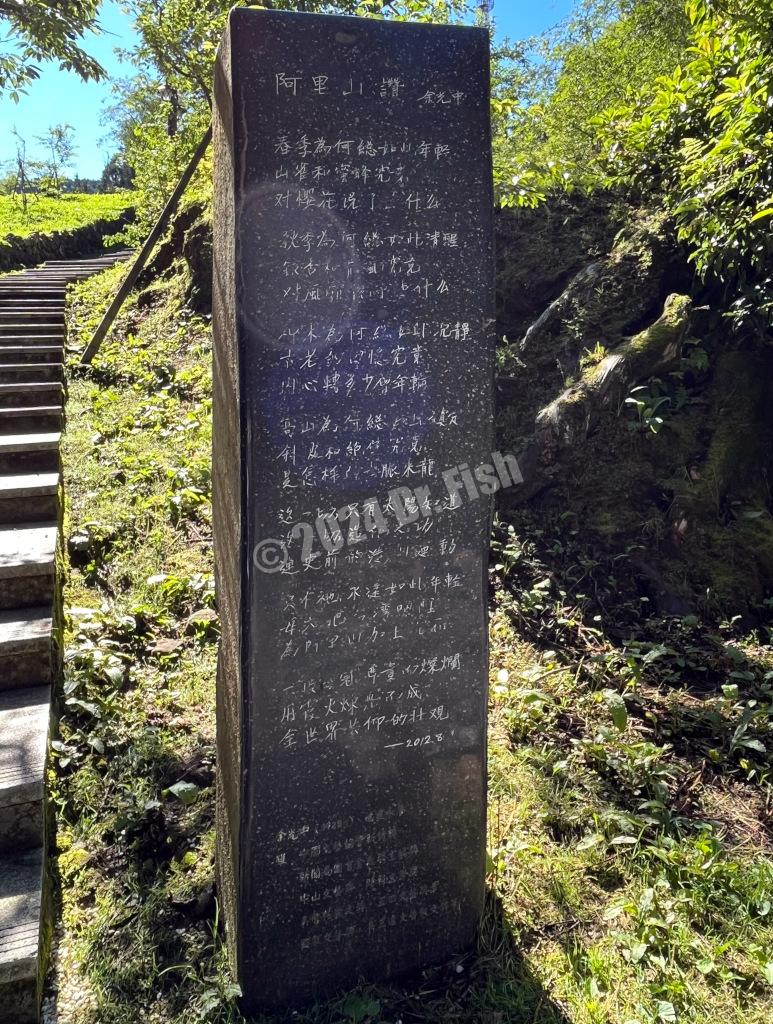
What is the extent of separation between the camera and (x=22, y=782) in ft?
7.72

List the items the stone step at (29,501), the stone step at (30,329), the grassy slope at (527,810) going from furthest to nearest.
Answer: the stone step at (30,329), the stone step at (29,501), the grassy slope at (527,810)

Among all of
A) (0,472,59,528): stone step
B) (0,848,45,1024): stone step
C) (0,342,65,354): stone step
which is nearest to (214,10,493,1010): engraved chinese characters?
(0,848,45,1024): stone step

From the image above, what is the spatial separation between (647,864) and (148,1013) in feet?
5.71

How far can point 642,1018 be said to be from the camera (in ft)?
6.87

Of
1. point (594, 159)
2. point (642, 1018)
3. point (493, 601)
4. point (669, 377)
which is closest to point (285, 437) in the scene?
point (642, 1018)

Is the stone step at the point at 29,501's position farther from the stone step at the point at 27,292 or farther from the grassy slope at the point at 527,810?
the stone step at the point at 27,292

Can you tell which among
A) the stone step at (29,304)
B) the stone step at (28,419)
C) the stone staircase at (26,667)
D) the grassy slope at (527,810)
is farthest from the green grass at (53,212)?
the grassy slope at (527,810)

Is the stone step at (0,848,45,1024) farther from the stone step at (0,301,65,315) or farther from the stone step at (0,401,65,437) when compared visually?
the stone step at (0,301,65,315)

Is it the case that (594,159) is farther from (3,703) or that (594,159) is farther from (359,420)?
(3,703)

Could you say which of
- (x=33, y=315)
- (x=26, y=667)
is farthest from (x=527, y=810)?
(x=33, y=315)

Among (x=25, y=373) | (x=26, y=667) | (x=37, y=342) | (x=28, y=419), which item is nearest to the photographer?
(x=26, y=667)

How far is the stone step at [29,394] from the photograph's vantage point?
562cm

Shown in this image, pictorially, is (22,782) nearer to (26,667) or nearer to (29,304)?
(26,667)

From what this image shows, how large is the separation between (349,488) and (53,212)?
2470cm
